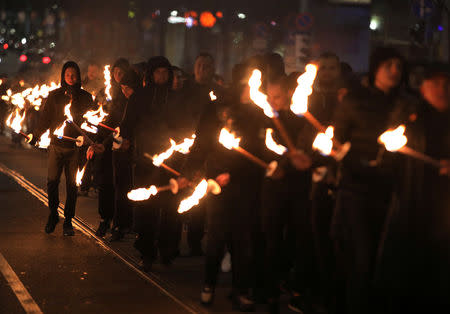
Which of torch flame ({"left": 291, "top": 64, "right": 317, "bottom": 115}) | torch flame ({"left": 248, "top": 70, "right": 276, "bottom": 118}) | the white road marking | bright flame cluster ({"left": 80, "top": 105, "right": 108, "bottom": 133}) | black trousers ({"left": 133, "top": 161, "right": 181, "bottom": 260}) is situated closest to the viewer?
torch flame ({"left": 291, "top": 64, "right": 317, "bottom": 115})

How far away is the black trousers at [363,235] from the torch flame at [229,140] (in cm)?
126

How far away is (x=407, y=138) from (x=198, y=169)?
7.22 ft

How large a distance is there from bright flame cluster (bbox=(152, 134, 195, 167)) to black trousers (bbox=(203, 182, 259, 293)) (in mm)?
1506

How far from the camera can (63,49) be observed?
58.8m

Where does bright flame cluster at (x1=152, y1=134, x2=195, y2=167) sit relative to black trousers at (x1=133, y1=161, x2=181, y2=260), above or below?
above

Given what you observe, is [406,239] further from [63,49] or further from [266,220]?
[63,49]

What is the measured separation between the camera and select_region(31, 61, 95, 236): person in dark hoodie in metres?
12.2

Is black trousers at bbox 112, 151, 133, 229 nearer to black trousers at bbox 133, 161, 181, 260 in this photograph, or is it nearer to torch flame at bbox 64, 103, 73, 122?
torch flame at bbox 64, 103, 73, 122

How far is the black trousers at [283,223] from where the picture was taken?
8.30 meters

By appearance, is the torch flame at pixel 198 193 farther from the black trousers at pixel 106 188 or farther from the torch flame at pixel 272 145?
the black trousers at pixel 106 188

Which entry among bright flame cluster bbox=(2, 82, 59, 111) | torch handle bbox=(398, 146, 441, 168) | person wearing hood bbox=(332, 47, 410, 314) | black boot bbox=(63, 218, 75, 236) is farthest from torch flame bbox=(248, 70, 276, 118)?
bright flame cluster bbox=(2, 82, 59, 111)

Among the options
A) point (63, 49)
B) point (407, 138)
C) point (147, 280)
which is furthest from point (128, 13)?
point (407, 138)

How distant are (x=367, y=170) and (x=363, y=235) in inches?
18.2

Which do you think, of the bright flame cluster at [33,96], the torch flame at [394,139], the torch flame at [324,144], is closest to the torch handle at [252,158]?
the torch flame at [324,144]
